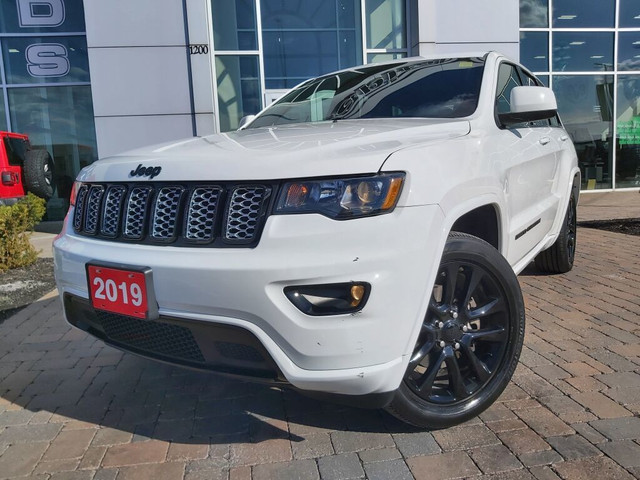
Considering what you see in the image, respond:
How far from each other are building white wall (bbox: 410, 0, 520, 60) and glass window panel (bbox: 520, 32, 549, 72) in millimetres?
2732

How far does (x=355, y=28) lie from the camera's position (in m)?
10.1

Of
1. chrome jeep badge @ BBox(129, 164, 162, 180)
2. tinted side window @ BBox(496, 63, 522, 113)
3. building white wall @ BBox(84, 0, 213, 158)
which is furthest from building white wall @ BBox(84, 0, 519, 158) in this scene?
chrome jeep badge @ BBox(129, 164, 162, 180)

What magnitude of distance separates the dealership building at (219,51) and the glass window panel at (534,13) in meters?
0.02

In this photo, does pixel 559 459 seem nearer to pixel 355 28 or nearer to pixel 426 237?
pixel 426 237

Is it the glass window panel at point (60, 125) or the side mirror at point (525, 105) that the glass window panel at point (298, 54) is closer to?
the glass window panel at point (60, 125)

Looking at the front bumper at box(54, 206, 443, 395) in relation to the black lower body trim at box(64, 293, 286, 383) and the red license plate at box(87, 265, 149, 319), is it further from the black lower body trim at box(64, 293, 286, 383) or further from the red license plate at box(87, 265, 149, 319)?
the red license plate at box(87, 265, 149, 319)

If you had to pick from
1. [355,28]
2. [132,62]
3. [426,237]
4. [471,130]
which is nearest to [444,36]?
[355,28]

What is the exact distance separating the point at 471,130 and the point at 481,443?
1.44 meters

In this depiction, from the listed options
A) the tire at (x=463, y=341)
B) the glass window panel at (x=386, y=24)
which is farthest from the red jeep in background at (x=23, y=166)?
the tire at (x=463, y=341)

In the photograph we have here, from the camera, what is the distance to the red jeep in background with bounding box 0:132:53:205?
8531 millimetres

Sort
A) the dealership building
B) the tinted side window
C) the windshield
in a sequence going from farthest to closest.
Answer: the dealership building, the tinted side window, the windshield

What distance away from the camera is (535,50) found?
1227 centimetres

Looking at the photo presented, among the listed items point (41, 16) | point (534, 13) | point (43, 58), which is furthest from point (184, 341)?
point (534, 13)

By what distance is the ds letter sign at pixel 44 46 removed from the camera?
34.4 feet
